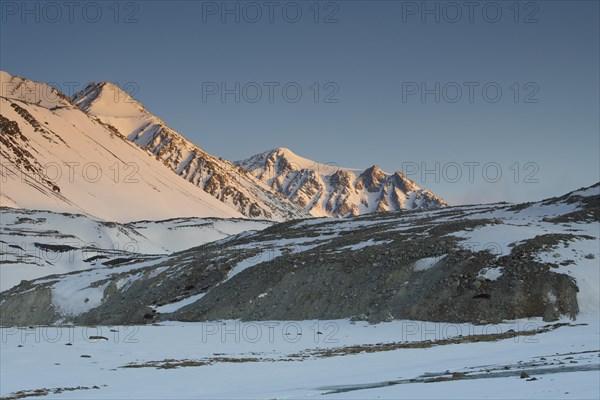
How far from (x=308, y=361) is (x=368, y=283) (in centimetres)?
2257

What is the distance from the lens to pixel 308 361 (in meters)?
26.0

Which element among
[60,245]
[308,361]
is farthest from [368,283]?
[60,245]

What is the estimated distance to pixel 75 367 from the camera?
2473 cm

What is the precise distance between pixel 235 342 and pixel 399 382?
20286mm

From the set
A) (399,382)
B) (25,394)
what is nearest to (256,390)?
(399,382)

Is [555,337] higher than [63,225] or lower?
lower

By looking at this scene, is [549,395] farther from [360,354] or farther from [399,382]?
[360,354]

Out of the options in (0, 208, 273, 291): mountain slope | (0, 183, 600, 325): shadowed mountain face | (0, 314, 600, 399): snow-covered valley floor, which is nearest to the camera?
(0, 314, 600, 399): snow-covered valley floor

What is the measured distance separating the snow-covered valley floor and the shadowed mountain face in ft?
9.14

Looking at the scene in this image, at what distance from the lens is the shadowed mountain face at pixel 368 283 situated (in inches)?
1652

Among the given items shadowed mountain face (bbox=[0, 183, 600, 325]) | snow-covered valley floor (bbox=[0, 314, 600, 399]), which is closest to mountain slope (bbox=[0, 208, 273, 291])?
shadowed mountain face (bbox=[0, 183, 600, 325])

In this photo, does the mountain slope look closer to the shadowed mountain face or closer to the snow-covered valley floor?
the shadowed mountain face

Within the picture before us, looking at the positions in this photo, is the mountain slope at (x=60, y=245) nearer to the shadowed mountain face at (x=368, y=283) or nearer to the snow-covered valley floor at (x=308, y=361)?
the shadowed mountain face at (x=368, y=283)

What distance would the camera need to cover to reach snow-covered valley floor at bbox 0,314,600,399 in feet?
52.3
